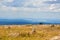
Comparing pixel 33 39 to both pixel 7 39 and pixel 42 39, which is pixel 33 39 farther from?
pixel 7 39

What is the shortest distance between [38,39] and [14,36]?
4.70m

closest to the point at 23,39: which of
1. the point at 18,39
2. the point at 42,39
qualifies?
the point at 18,39

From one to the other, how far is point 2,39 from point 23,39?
144 inches

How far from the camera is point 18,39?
37.4 m

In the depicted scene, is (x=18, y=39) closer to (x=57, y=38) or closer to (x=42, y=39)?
(x=42, y=39)

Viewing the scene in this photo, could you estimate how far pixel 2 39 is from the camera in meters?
36.6

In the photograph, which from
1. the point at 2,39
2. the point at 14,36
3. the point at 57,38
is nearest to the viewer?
the point at 57,38

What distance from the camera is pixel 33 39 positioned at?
3725 cm

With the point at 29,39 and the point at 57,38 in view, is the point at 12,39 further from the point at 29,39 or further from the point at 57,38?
the point at 57,38

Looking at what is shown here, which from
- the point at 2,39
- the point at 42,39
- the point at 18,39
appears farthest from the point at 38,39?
the point at 2,39

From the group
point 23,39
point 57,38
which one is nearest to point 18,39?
point 23,39

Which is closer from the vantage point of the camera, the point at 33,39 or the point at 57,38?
the point at 57,38

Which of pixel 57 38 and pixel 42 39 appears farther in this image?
pixel 42 39

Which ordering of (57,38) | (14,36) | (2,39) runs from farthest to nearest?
(14,36) → (2,39) → (57,38)
